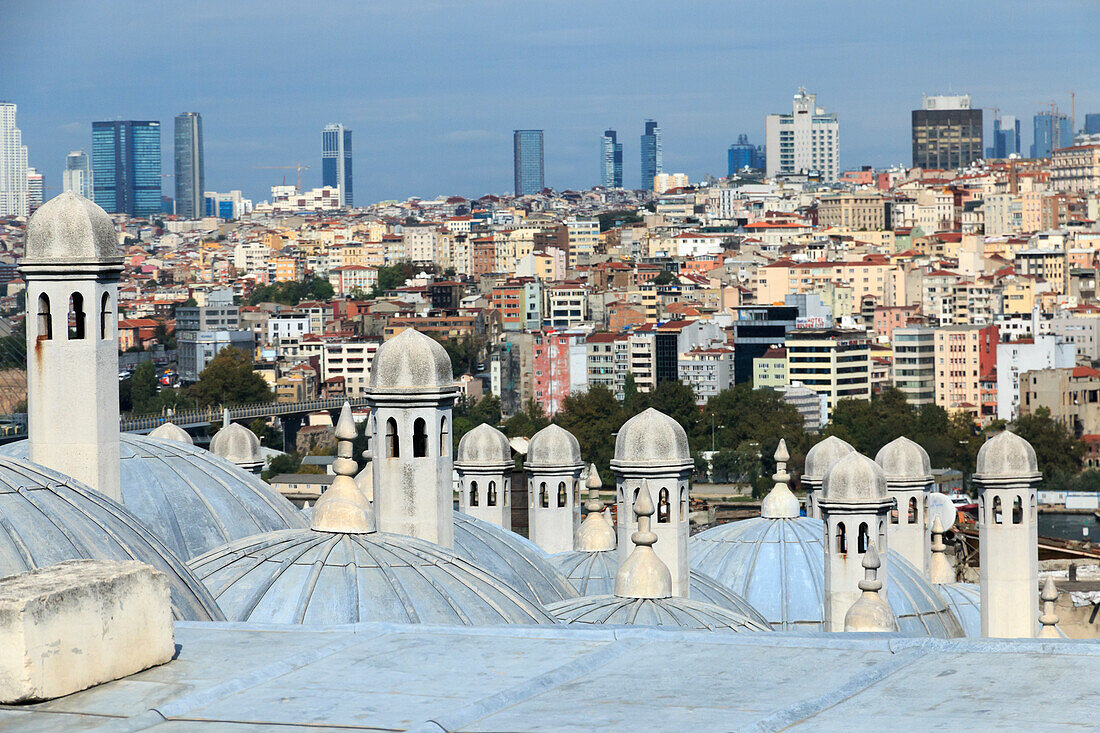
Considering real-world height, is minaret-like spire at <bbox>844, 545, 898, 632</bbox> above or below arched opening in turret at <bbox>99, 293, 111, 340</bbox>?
below

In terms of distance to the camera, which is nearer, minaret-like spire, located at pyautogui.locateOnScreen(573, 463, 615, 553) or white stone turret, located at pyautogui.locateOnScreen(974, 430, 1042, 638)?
minaret-like spire, located at pyautogui.locateOnScreen(573, 463, 615, 553)

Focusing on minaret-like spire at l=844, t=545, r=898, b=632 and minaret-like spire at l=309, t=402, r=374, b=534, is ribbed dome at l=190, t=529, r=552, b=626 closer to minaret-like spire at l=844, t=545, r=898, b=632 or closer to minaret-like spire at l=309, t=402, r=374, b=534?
minaret-like spire at l=309, t=402, r=374, b=534

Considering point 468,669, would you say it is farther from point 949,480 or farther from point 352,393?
point 352,393

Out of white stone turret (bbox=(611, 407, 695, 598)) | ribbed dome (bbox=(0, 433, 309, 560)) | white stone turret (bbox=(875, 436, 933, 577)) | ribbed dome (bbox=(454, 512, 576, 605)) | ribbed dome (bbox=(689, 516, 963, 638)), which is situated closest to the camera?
ribbed dome (bbox=(0, 433, 309, 560))

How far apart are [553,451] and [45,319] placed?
227 inches

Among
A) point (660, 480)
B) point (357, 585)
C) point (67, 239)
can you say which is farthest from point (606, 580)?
point (67, 239)

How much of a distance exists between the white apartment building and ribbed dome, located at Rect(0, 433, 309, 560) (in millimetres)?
162350

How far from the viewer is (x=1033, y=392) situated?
5969 centimetres

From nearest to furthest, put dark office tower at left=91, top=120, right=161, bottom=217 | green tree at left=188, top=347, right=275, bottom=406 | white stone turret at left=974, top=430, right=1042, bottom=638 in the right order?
white stone turret at left=974, top=430, right=1042, bottom=638 < green tree at left=188, top=347, right=275, bottom=406 < dark office tower at left=91, top=120, right=161, bottom=217

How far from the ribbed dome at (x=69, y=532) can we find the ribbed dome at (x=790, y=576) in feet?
20.0

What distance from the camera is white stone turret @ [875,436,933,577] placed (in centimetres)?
1339

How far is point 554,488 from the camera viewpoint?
1309 cm

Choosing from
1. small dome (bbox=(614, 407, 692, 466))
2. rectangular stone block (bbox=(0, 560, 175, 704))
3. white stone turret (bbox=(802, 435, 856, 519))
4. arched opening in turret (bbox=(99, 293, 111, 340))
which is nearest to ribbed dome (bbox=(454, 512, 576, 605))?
small dome (bbox=(614, 407, 692, 466))

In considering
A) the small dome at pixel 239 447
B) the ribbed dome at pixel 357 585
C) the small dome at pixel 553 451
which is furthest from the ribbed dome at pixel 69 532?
the small dome at pixel 553 451
